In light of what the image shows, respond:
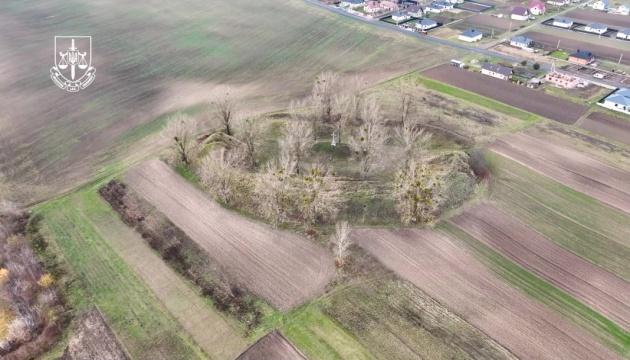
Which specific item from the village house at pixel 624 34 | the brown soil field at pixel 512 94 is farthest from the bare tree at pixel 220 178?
the village house at pixel 624 34

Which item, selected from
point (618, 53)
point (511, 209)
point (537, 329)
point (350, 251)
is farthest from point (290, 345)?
point (618, 53)

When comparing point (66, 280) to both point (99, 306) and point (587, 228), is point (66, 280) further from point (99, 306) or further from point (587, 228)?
point (587, 228)

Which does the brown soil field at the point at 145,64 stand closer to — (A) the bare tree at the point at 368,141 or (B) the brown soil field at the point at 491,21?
(A) the bare tree at the point at 368,141

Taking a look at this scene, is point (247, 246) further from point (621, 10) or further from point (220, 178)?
point (621, 10)

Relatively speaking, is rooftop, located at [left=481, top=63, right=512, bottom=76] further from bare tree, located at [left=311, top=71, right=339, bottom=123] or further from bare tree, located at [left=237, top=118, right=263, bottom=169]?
bare tree, located at [left=237, top=118, right=263, bottom=169]

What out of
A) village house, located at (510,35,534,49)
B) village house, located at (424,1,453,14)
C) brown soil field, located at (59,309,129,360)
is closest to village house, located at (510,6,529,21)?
village house, located at (424,1,453,14)

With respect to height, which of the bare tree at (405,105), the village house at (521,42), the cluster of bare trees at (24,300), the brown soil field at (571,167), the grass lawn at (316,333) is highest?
the village house at (521,42)
